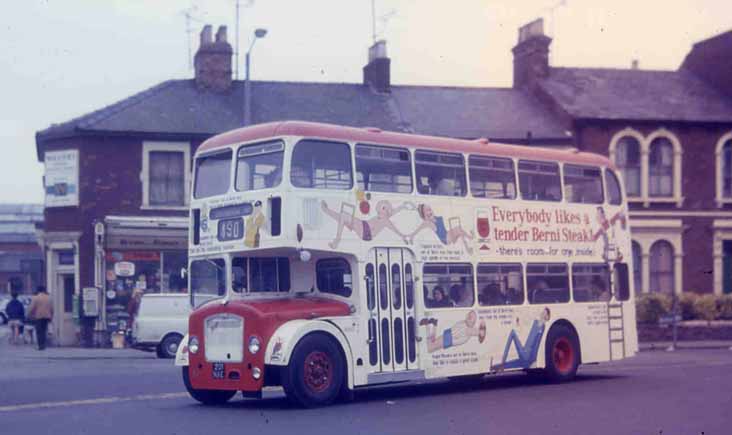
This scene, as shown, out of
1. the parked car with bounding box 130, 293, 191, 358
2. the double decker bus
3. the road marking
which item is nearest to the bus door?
the double decker bus

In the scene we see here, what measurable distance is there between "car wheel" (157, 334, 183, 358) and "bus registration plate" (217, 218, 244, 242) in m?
13.6

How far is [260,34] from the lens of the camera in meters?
28.9

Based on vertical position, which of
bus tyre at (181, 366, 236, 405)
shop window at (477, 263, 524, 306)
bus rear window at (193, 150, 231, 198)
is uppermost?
bus rear window at (193, 150, 231, 198)

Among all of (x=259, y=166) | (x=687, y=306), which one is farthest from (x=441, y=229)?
(x=687, y=306)

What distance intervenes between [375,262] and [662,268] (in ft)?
81.4

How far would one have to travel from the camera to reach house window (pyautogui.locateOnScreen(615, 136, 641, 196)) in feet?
127

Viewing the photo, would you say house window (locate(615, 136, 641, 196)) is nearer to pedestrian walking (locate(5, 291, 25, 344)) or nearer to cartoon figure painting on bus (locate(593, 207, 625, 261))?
cartoon figure painting on bus (locate(593, 207, 625, 261))

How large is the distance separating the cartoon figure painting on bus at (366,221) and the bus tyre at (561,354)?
399 centimetres

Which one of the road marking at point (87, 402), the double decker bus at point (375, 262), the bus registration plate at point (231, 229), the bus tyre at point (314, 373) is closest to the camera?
the bus tyre at point (314, 373)

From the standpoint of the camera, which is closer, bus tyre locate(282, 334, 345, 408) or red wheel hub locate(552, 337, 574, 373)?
bus tyre locate(282, 334, 345, 408)

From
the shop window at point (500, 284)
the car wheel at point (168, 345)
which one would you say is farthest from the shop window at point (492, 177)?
the car wheel at point (168, 345)

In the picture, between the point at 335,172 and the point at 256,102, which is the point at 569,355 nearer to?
the point at 335,172

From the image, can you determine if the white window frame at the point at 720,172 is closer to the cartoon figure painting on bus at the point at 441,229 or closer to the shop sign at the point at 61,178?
the shop sign at the point at 61,178

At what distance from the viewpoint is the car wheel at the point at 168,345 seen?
28922mm
